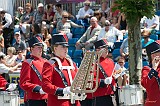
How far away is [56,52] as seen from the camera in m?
8.70

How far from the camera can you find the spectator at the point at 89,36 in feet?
53.4

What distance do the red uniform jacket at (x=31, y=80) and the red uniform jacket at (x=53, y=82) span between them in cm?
80

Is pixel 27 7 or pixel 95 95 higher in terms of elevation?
pixel 27 7

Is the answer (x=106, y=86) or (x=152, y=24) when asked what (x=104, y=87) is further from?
(x=152, y=24)

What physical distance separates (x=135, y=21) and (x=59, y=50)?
2394 millimetres

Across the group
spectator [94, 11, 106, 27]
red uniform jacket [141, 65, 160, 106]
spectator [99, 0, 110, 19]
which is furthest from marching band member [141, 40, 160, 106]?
spectator [99, 0, 110, 19]

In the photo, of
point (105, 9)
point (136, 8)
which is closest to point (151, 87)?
point (136, 8)

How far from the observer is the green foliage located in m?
10.5

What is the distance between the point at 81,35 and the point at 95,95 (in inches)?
308

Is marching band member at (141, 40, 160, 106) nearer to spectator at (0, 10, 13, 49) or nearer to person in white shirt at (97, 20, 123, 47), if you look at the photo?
person in white shirt at (97, 20, 123, 47)

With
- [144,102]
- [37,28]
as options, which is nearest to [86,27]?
[37,28]

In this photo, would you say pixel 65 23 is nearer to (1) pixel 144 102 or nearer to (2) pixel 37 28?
(2) pixel 37 28

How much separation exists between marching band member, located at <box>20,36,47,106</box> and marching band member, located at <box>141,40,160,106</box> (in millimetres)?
1725

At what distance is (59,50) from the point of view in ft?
28.3
